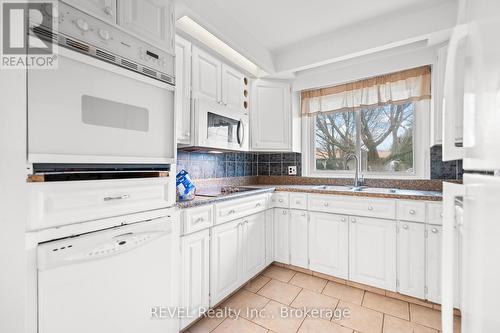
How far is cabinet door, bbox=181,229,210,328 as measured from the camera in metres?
1.51

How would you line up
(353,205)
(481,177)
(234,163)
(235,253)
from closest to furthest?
1. (481,177)
2. (235,253)
3. (353,205)
4. (234,163)

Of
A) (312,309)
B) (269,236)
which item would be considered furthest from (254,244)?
(312,309)

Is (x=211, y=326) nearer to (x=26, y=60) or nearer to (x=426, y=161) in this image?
(x=26, y=60)

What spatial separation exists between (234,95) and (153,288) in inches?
71.8

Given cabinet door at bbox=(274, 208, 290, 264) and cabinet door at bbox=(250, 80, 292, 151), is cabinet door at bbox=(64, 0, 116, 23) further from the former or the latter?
cabinet door at bbox=(274, 208, 290, 264)

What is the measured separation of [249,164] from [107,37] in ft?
7.63

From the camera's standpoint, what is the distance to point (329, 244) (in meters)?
2.23

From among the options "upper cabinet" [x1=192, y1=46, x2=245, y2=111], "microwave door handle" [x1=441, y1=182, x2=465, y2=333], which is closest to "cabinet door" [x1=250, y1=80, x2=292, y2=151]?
"upper cabinet" [x1=192, y1=46, x2=245, y2=111]

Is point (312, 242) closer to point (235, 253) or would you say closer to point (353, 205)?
point (353, 205)

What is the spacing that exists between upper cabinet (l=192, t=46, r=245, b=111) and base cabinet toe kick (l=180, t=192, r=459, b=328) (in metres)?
0.96

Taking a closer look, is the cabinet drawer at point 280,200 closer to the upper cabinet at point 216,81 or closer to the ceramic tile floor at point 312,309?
the ceramic tile floor at point 312,309

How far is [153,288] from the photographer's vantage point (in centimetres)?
126

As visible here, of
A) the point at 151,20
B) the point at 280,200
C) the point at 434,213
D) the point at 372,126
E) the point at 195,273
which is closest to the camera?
the point at 151,20

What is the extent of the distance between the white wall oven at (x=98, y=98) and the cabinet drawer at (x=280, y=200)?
1.44 m
